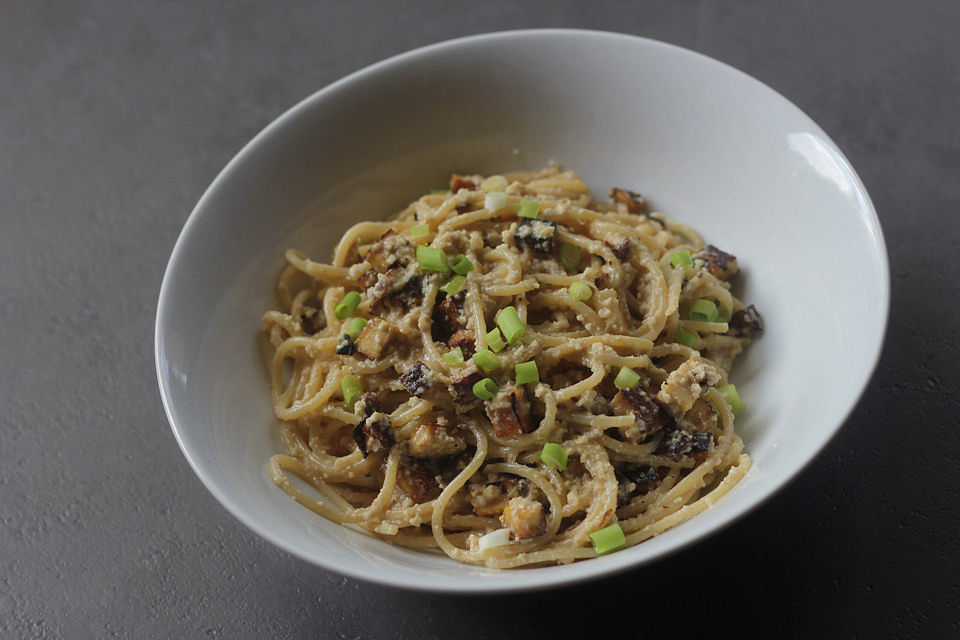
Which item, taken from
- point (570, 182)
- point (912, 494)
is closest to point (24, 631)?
point (570, 182)

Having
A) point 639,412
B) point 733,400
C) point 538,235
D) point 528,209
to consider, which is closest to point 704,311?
point 733,400

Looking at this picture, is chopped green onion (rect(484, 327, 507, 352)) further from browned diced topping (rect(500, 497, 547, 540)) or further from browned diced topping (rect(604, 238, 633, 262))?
browned diced topping (rect(604, 238, 633, 262))

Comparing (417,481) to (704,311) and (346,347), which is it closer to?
(346,347)

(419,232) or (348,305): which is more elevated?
(419,232)

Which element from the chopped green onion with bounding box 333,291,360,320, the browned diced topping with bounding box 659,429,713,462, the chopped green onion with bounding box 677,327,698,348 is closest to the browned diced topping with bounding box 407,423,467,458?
the chopped green onion with bounding box 333,291,360,320

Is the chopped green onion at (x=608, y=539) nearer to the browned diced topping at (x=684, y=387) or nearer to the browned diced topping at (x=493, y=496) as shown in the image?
the browned diced topping at (x=493, y=496)

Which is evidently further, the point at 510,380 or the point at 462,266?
the point at 462,266
